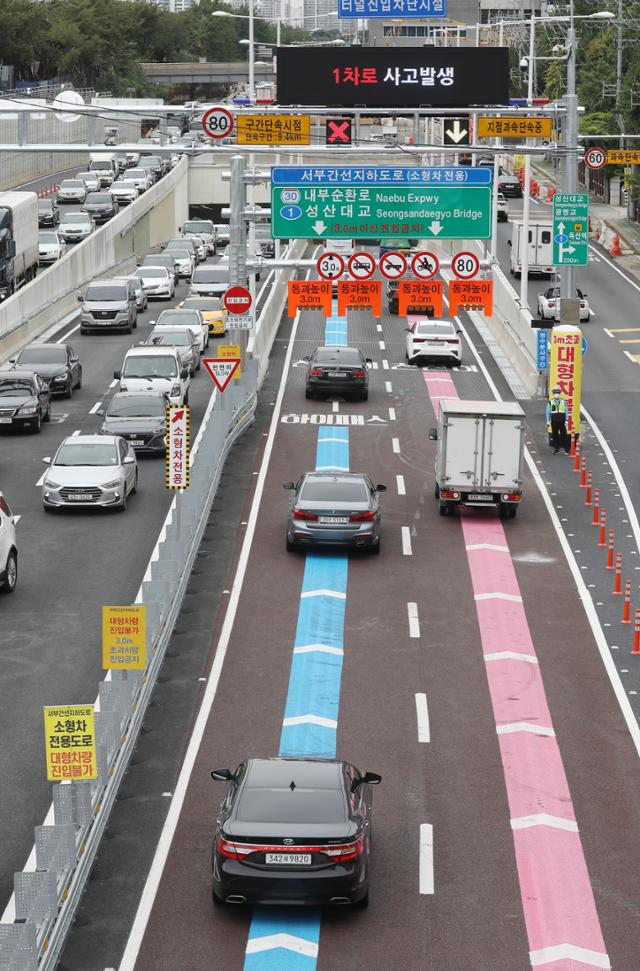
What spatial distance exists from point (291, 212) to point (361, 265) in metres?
3.29

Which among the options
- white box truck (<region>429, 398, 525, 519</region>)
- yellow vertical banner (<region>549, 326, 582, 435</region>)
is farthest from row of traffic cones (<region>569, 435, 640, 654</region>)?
white box truck (<region>429, 398, 525, 519</region>)

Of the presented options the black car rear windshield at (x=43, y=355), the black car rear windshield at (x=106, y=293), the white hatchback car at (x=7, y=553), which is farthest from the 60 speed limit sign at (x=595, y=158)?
the white hatchback car at (x=7, y=553)

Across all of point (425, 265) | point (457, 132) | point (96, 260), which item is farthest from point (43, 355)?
point (96, 260)

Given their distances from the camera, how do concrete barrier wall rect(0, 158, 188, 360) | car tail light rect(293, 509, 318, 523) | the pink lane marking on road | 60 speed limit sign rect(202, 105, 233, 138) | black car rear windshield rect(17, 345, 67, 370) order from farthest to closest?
concrete barrier wall rect(0, 158, 188, 360)
black car rear windshield rect(17, 345, 67, 370)
60 speed limit sign rect(202, 105, 233, 138)
car tail light rect(293, 509, 318, 523)
the pink lane marking on road

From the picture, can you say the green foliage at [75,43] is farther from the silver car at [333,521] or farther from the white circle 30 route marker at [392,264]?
the silver car at [333,521]

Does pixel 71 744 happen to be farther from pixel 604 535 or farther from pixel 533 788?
pixel 604 535

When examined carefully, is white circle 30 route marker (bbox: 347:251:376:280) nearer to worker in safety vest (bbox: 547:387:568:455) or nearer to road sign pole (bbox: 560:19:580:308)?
road sign pole (bbox: 560:19:580:308)

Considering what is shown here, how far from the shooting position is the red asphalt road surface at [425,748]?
15.5 meters

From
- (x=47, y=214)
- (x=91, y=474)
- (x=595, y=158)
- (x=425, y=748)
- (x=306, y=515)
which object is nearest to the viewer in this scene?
(x=425, y=748)

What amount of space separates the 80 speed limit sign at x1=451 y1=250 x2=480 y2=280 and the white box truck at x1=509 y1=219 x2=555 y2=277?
29.5 meters

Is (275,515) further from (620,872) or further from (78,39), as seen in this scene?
(78,39)

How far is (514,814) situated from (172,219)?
288 ft

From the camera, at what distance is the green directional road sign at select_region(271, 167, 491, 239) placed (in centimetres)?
3934

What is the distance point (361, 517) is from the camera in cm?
3003
